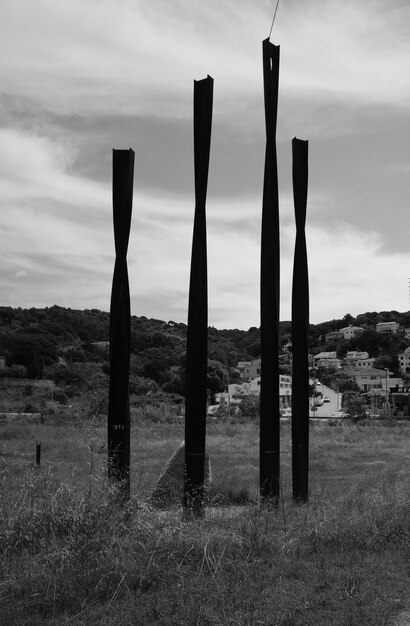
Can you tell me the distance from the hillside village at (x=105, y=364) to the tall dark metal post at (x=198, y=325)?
23056mm

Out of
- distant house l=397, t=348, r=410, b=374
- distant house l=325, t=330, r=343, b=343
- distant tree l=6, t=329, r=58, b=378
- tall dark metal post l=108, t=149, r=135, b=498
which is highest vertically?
distant house l=325, t=330, r=343, b=343

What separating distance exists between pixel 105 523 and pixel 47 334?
54704 mm

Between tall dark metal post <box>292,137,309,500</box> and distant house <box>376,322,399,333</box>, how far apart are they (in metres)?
96.1

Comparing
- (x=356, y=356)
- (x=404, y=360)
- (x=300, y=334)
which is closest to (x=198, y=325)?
(x=300, y=334)

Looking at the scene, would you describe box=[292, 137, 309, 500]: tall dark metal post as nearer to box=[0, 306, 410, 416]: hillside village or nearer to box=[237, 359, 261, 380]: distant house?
box=[0, 306, 410, 416]: hillside village

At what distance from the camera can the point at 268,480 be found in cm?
760

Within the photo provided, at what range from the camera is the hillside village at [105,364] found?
43.1 m

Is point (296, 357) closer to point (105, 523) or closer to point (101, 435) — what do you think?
point (105, 523)

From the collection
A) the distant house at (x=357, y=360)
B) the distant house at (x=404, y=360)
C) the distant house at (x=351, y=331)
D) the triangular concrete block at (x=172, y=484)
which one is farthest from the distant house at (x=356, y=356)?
the triangular concrete block at (x=172, y=484)

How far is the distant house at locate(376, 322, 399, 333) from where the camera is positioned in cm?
10266

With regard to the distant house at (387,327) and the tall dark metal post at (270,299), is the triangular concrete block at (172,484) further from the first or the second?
the distant house at (387,327)

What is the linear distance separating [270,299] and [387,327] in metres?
103

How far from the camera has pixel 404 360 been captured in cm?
9800

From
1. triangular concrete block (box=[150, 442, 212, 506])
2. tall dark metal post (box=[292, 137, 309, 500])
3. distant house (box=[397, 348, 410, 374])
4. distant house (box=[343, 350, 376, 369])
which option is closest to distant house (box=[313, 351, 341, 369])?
distant house (box=[343, 350, 376, 369])
